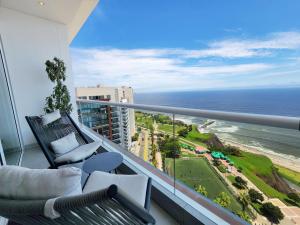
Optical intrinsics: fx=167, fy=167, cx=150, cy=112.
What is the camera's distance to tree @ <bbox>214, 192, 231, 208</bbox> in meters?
1.43

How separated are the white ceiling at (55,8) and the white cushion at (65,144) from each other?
9.95ft

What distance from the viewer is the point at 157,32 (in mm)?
13766

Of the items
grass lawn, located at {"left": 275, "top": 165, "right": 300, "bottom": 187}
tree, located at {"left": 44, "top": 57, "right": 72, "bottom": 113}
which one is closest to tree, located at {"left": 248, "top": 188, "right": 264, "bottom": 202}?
grass lawn, located at {"left": 275, "top": 165, "right": 300, "bottom": 187}

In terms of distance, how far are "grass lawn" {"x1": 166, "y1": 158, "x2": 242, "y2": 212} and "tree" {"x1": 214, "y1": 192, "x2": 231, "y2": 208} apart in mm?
28

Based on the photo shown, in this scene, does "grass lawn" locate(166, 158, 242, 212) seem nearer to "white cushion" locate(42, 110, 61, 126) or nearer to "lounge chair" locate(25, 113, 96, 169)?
"lounge chair" locate(25, 113, 96, 169)

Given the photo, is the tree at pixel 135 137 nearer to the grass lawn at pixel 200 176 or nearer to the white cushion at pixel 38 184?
the grass lawn at pixel 200 176

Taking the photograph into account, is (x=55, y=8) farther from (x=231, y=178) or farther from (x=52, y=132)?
(x=231, y=178)

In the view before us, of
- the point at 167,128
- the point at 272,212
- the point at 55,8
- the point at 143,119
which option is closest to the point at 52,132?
the point at 143,119

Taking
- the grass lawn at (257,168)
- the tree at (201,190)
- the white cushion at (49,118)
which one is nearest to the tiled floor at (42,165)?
the tree at (201,190)

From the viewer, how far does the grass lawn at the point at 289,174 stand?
3.07 ft

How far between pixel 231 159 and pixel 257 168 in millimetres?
180

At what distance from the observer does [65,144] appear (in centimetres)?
257

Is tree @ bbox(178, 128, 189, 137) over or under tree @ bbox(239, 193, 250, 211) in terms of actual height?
over

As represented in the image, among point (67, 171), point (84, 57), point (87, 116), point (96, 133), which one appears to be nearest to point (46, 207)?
point (67, 171)
